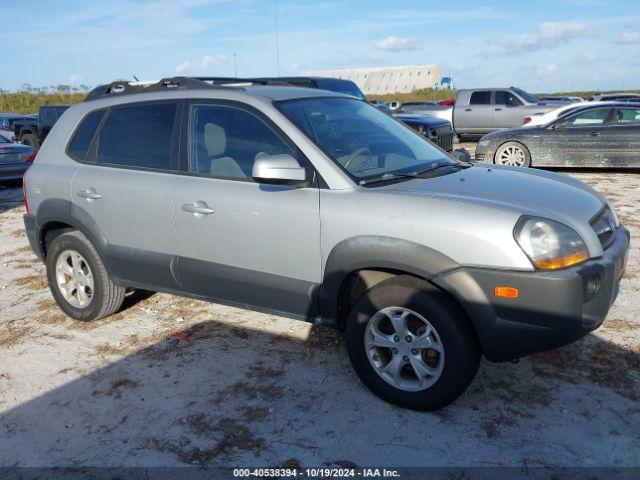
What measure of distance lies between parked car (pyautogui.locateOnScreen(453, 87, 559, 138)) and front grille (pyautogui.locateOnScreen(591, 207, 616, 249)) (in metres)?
15.5

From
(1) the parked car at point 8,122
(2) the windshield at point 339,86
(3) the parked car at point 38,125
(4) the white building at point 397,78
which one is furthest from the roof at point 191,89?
(4) the white building at point 397,78

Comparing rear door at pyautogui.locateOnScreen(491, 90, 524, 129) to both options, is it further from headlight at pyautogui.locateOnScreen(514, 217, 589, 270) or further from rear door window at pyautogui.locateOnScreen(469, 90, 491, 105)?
headlight at pyautogui.locateOnScreen(514, 217, 589, 270)

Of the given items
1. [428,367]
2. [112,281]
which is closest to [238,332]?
[112,281]

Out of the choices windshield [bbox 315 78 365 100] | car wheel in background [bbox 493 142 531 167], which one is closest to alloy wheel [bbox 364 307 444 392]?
windshield [bbox 315 78 365 100]

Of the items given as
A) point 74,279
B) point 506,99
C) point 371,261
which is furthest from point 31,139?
point 371,261

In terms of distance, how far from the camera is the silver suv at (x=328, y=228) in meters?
2.91

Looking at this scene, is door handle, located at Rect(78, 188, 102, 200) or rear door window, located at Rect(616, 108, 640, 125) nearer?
door handle, located at Rect(78, 188, 102, 200)

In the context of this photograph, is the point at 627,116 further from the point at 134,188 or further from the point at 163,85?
the point at 134,188

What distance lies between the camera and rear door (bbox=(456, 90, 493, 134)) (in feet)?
60.2

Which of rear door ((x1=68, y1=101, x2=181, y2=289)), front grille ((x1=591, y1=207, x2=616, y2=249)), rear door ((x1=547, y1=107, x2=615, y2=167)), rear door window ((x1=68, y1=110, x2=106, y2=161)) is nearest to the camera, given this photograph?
front grille ((x1=591, y1=207, x2=616, y2=249))

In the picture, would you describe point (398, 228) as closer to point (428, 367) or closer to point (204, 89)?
point (428, 367)

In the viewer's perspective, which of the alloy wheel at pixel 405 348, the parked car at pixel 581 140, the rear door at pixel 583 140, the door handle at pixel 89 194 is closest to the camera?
the alloy wheel at pixel 405 348

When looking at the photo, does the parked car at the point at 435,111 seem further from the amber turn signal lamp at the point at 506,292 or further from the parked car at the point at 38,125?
the amber turn signal lamp at the point at 506,292

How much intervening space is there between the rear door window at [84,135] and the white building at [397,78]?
60.4 meters
